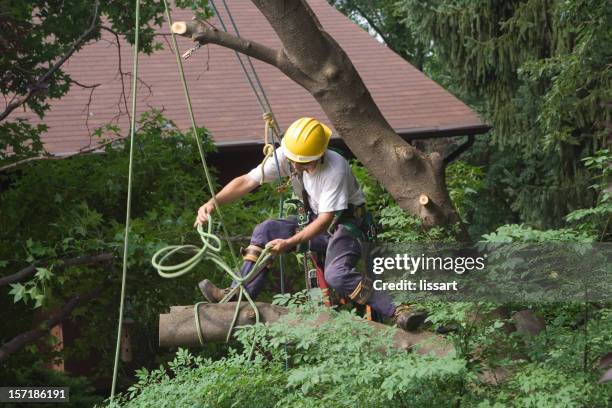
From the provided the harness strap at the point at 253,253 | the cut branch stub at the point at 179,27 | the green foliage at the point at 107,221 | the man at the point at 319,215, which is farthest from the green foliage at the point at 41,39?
Answer: the harness strap at the point at 253,253

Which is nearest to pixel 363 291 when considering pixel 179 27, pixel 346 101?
pixel 346 101

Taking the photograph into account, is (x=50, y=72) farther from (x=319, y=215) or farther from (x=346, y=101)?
(x=319, y=215)

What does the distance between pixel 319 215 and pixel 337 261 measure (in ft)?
1.14

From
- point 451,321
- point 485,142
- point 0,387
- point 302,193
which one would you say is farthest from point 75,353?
point 485,142

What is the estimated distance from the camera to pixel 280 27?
595cm

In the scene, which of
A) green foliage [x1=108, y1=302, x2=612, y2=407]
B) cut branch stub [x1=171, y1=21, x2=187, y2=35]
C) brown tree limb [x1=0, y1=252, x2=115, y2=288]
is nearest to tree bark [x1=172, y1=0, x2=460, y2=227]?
cut branch stub [x1=171, y1=21, x2=187, y2=35]

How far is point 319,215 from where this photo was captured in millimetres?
5516

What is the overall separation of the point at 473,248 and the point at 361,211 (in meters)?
0.71

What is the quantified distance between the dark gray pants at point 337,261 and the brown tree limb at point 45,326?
3172 mm

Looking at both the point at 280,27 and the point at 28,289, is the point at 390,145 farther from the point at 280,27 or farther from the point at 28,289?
the point at 28,289

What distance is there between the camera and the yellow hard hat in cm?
548

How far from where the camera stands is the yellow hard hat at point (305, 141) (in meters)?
5.48

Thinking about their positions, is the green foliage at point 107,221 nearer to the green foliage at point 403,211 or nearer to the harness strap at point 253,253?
the green foliage at point 403,211

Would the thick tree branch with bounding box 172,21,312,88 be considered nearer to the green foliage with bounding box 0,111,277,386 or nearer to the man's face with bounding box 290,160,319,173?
the man's face with bounding box 290,160,319,173
